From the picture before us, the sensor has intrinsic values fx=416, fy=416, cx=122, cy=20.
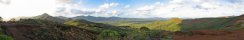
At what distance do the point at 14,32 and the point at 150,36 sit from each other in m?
28.9

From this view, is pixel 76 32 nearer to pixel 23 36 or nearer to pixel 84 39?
pixel 84 39

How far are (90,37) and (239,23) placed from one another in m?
123

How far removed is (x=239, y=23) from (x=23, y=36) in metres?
136

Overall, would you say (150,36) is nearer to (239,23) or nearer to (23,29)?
(23,29)

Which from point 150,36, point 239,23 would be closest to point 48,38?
point 150,36

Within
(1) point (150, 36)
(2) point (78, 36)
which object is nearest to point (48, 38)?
(2) point (78, 36)

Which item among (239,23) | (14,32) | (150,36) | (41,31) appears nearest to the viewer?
(14,32)

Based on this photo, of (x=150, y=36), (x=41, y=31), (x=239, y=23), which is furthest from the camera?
(x=239, y=23)

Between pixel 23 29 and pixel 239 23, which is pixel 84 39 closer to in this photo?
pixel 23 29

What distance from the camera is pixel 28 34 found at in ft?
167

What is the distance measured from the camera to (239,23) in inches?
6722

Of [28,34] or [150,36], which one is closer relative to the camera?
[28,34]

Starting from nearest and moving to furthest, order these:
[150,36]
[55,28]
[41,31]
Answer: [41,31] < [55,28] < [150,36]

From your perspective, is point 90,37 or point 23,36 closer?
point 23,36
